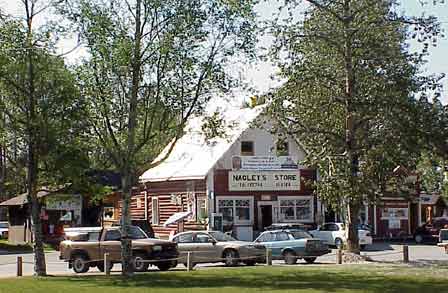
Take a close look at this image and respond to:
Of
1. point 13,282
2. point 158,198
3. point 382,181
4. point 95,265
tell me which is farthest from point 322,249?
point 158,198

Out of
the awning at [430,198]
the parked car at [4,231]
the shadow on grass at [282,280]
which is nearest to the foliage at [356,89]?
the shadow on grass at [282,280]

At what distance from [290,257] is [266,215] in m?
16.5

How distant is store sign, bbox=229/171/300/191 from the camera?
50.6 metres

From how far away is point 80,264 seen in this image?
32.2m

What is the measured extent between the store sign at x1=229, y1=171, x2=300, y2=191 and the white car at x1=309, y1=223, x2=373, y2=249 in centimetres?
465

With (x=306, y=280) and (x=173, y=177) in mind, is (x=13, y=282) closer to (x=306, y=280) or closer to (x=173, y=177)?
(x=306, y=280)

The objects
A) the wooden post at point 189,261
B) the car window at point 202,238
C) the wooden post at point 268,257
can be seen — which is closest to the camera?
the wooden post at point 189,261

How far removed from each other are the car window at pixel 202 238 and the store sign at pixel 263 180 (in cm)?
1620

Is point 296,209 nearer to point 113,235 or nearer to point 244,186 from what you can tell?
point 244,186

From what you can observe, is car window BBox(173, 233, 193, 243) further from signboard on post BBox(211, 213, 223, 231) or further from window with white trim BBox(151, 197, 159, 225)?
window with white trim BBox(151, 197, 159, 225)

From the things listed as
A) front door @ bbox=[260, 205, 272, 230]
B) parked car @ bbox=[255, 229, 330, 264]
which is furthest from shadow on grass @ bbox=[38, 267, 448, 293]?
front door @ bbox=[260, 205, 272, 230]

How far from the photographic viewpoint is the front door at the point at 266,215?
169ft

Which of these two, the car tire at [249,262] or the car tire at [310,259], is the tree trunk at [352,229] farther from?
the car tire at [249,262]

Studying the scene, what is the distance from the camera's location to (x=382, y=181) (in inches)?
1296
